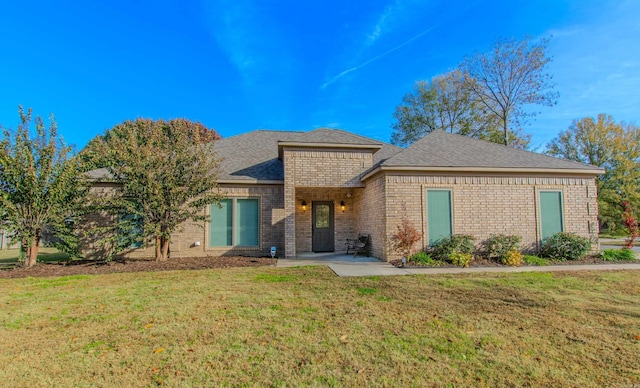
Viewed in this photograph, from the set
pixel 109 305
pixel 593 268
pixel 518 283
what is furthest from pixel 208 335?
pixel 593 268

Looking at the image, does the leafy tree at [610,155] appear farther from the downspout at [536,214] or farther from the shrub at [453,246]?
the shrub at [453,246]

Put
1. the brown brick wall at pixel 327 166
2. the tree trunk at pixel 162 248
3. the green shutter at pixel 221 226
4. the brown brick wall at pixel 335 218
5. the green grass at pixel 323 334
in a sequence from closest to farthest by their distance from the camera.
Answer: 1. the green grass at pixel 323 334
2. the tree trunk at pixel 162 248
3. the brown brick wall at pixel 327 166
4. the green shutter at pixel 221 226
5. the brown brick wall at pixel 335 218

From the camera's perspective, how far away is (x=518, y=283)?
263 inches

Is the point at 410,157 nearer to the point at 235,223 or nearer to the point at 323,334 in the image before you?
the point at 235,223

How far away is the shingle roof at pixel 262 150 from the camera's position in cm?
1168

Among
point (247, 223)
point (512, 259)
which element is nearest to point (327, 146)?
point (247, 223)

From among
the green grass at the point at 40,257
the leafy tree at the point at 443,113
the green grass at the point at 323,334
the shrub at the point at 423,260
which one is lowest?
the green grass at the point at 40,257

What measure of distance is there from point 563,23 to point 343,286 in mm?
16257

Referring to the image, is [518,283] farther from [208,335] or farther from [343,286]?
[208,335]

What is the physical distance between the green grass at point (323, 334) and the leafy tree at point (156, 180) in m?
3.37

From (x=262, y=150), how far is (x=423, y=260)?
842 cm

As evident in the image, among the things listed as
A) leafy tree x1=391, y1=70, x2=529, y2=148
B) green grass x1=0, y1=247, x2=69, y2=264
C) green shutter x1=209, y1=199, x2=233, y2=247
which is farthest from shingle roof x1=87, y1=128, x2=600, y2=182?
leafy tree x1=391, y1=70, x2=529, y2=148

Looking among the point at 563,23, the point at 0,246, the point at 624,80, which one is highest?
the point at 563,23

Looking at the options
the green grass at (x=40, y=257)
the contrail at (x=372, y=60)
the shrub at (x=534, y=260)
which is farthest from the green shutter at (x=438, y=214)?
the green grass at (x=40, y=257)
